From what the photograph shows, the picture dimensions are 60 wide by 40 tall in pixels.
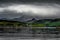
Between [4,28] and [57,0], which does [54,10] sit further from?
[4,28]

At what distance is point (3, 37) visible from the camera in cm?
131

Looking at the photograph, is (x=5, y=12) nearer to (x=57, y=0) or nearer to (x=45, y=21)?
(x=45, y=21)

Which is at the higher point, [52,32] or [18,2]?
[18,2]

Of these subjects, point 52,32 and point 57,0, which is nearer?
point 52,32

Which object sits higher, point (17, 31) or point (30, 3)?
point (30, 3)

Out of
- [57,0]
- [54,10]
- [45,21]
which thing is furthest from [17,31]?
[57,0]

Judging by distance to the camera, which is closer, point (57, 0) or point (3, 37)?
point (3, 37)

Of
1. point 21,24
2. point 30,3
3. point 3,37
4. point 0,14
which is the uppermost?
point 30,3

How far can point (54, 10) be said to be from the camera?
1.34 m

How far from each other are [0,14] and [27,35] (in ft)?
1.20

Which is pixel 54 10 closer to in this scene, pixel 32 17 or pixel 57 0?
pixel 57 0

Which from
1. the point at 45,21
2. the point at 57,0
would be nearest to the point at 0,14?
the point at 45,21

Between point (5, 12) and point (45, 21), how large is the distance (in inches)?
17.4

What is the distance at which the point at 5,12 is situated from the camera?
1325mm
